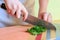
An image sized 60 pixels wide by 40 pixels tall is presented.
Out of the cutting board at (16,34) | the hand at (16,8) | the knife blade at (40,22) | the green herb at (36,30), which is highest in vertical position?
the hand at (16,8)

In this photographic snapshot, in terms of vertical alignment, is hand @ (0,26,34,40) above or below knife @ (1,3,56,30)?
below

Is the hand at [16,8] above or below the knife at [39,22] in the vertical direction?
above

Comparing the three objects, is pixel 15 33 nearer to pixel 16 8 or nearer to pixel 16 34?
pixel 16 34

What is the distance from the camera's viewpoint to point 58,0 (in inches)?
58.4

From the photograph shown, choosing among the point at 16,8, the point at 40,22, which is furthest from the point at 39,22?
the point at 16,8

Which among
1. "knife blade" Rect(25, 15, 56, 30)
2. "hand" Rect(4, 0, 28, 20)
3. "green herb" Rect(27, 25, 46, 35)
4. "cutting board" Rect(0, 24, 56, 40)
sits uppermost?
"hand" Rect(4, 0, 28, 20)

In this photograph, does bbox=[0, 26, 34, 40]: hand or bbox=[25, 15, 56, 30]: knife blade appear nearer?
bbox=[0, 26, 34, 40]: hand

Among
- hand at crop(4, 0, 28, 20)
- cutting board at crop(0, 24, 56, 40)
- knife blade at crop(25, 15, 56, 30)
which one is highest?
hand at crop(4, 0, 28, 20)

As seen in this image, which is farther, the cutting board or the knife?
the knife

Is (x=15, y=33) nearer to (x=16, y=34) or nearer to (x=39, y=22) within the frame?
(x=16, y=34)

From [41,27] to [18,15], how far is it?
10cm

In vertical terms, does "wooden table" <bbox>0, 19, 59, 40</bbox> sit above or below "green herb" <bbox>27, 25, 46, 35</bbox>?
below

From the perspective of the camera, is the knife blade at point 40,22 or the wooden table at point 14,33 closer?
the wooden table at point 14,33

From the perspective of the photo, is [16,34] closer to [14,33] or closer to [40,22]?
[14,33]
